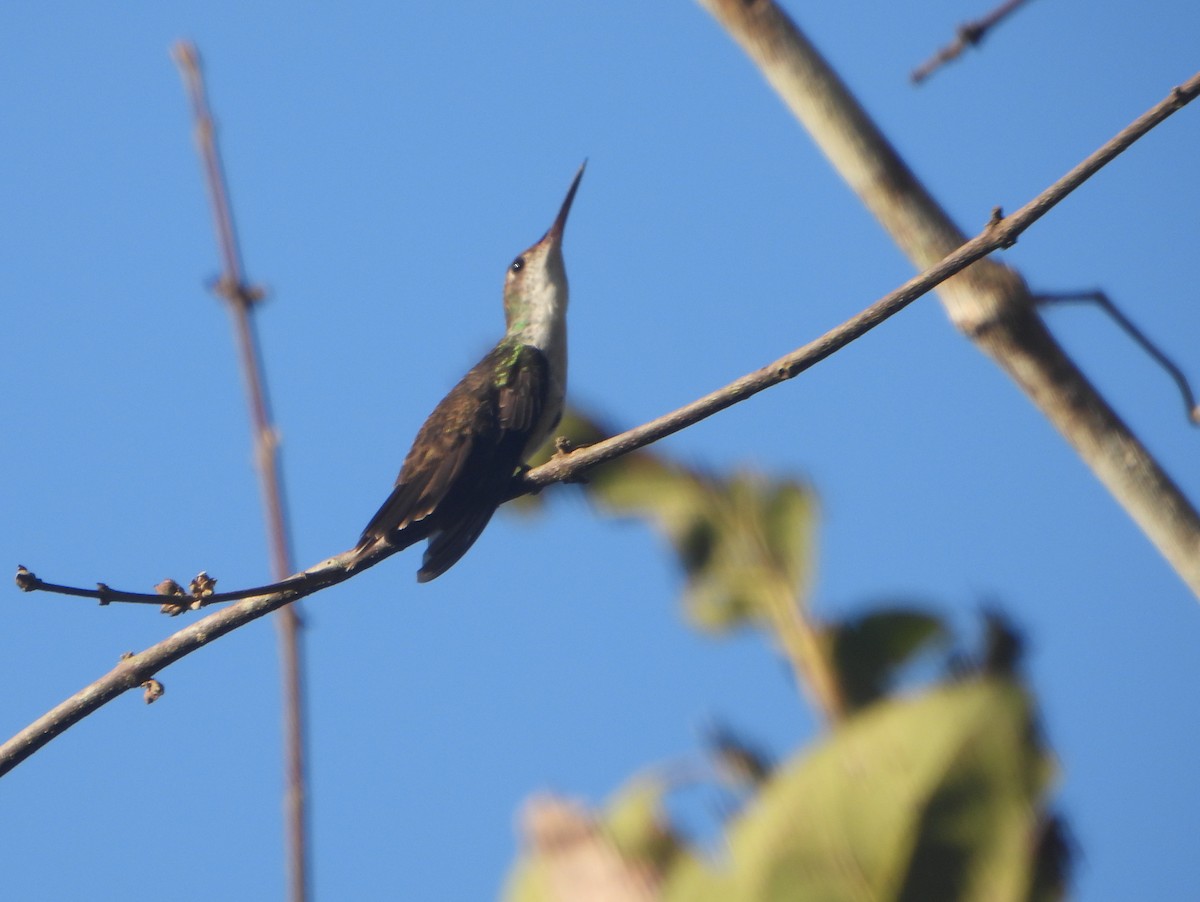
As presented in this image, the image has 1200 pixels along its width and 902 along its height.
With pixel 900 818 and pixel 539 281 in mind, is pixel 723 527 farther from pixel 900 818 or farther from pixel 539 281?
pixel 539 281

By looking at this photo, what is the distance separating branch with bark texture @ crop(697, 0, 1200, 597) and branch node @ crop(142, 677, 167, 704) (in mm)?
2219

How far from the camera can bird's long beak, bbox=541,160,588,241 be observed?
784 centimetres

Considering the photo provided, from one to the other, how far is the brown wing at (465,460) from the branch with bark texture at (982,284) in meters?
1.85

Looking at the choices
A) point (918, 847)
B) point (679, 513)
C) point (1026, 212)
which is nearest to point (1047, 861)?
point (918, 847)

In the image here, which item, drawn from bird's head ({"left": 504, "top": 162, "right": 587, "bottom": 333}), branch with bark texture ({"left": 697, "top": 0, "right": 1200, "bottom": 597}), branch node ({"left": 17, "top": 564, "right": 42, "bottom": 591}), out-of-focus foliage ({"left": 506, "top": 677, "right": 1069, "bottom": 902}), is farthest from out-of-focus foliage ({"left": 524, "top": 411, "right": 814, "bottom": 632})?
bird's head ({"left": 504, "top": 162, "right": 587, "bottom": 333})

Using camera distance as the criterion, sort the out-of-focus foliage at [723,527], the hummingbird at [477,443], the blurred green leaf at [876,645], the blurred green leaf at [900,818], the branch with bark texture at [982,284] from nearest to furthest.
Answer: the blurred green leaf at [900,818] < the blurred green leaf at [876,645] < the branch with bark texture at [982,284] < the out-of-focus foliage at [723,527] < the hummingbird at [477,443]

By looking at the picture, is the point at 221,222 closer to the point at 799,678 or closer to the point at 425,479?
the point at 425,479

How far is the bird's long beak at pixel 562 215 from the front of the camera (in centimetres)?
784

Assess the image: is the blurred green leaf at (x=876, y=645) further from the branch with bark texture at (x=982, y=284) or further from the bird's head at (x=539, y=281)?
the bird's head at (x=539, y=281)

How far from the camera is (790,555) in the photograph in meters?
3.32

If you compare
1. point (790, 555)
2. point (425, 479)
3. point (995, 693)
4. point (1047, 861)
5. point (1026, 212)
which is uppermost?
point (425, 479)

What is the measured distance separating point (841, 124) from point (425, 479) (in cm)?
215

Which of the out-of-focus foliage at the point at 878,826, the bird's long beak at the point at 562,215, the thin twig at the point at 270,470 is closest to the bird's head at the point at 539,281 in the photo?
the bird's long beak at the point at 562,215

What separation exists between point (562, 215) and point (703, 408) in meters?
4.69
